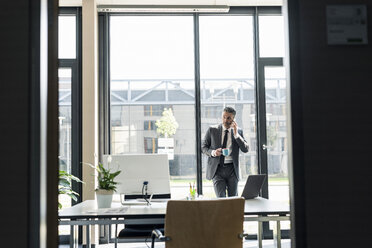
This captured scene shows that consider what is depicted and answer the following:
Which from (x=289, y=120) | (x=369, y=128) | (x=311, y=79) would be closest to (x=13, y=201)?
(x=289, y=120)

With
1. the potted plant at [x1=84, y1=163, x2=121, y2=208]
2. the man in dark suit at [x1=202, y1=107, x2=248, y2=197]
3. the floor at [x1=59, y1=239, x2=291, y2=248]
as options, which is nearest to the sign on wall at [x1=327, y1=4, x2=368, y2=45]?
the potted plant at [x1=84, y1=163, x2=121, y2=208]

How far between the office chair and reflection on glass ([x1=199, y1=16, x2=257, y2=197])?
133 inches

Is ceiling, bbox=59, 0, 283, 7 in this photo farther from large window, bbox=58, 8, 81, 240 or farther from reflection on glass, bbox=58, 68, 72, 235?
reflection on glass, bbox=58, 68, 72, 235

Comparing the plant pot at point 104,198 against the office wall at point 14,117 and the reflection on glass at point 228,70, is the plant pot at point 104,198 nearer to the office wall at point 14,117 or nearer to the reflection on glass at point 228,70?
the office wall at point 14,117

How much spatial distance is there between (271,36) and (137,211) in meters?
3.74

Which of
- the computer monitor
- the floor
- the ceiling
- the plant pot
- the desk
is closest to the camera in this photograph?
the desk

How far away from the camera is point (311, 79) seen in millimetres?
1834

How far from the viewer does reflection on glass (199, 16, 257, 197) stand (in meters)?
6.20

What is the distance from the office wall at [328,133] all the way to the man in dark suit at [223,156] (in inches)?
130

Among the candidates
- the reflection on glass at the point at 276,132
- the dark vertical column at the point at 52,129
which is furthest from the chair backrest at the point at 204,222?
the reflection on glass at the point at 276,132

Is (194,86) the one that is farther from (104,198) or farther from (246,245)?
(104,198)

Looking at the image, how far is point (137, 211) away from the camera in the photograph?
3.34 metres

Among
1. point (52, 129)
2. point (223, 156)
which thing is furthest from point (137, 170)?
point (52, 129)

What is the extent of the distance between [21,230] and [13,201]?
Answer: 11 centimetres
